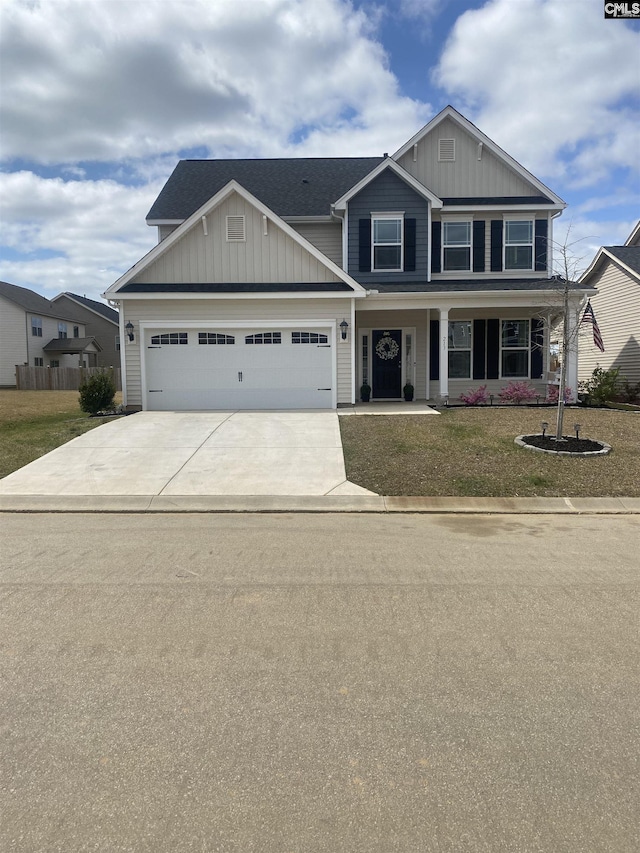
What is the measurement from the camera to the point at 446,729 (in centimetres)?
290

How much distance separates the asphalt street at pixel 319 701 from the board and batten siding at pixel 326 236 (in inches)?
586

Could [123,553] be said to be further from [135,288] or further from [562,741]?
[135,288]

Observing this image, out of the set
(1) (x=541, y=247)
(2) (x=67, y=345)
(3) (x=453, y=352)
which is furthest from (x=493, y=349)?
(2) (x=67, y=345)

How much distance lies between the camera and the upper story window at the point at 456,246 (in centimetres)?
1825

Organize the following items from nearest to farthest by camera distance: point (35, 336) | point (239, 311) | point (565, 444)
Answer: point (565, 444) → point (239, 311) → point (35, 336)

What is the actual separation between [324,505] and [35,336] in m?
39.4

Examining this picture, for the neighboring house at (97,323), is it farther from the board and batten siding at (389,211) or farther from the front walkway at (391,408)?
the front walkway at (391,408)

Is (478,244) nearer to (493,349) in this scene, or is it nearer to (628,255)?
(493,349)

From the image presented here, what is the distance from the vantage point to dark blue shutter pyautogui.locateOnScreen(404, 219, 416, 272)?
17734 mm

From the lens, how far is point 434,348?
18266 mm

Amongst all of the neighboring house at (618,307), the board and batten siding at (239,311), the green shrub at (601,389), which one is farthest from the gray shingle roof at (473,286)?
the neighboring house at (618,307)

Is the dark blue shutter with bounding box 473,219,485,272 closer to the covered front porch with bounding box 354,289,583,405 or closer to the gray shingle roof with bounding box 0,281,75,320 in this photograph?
the covered front porch with bounding box 354,289,583,405

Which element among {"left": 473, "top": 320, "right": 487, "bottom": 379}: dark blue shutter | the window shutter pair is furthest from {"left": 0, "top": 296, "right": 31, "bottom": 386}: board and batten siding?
{"left": 473, "top": 320, "right": 487, "bottom": 379}: dark blue shutter

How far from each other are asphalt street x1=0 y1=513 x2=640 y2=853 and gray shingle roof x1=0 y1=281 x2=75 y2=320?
39.4m
